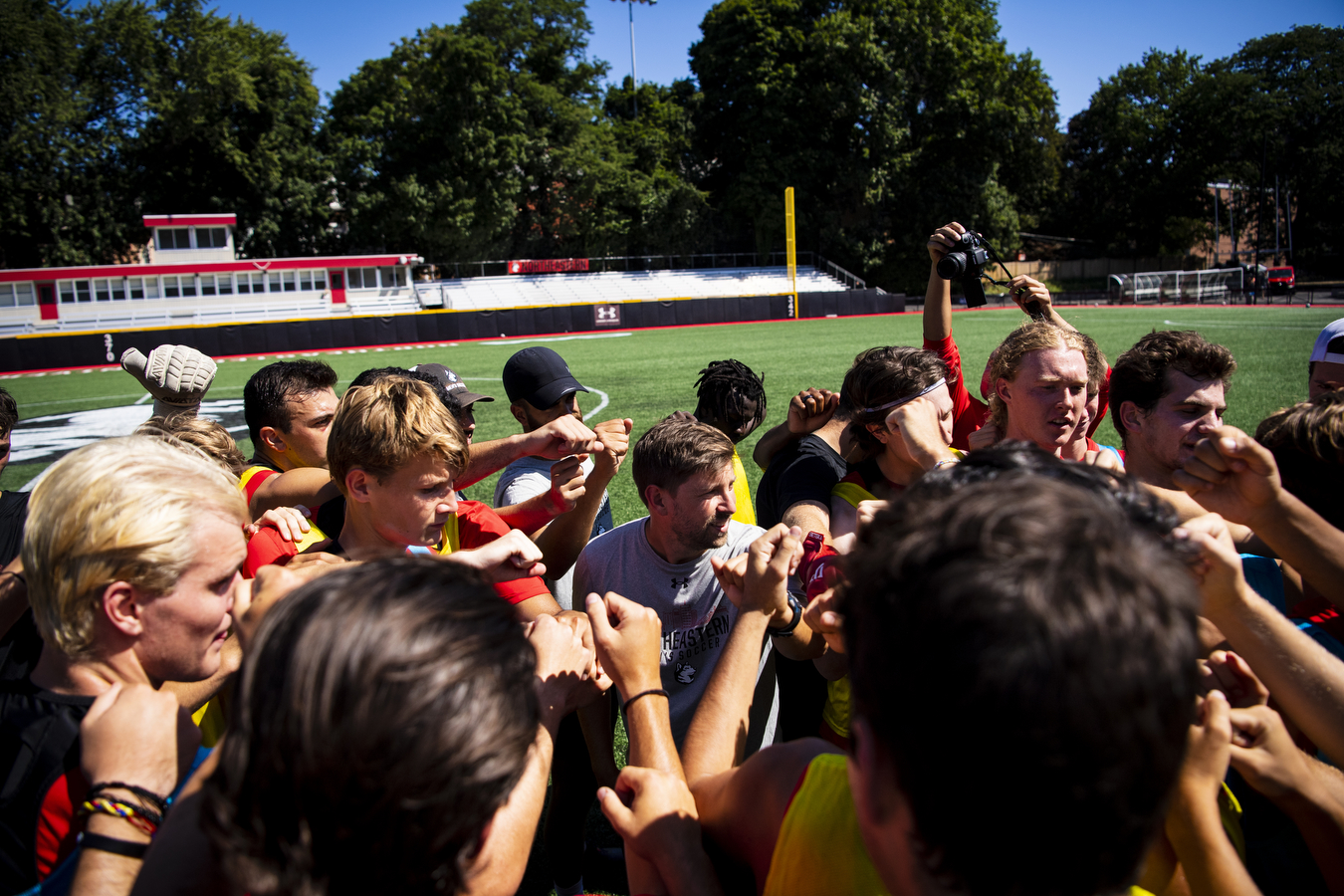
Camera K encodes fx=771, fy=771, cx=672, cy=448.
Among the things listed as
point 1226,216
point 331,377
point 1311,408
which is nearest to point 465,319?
point 331,377

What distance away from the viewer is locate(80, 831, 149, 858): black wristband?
129cm

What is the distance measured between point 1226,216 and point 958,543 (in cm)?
8740

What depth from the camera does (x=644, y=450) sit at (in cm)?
304

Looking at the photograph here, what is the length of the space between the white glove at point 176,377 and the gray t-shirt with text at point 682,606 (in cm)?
267

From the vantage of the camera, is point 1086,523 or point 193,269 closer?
point 1086,523

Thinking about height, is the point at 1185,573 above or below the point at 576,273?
below

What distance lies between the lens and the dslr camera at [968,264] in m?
4.56

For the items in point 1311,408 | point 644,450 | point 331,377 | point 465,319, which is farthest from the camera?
point 465,319

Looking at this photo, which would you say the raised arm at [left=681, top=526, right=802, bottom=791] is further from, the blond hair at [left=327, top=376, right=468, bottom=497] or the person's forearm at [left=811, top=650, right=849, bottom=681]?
the blond hair at [left=327, top=376, right=468, bottom=497]

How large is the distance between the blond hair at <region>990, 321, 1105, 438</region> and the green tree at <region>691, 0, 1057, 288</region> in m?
Result: 55.1

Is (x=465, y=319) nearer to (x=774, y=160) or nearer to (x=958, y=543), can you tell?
(x=774, y=160)

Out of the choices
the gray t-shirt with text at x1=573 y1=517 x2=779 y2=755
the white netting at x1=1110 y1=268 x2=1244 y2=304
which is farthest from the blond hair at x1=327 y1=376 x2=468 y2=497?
the white netting at x1=1110 y1=268 x2=1244 y2=304

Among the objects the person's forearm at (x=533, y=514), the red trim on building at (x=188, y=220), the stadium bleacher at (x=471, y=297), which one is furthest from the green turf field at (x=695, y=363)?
the red trim on building at (x=188, y=220)

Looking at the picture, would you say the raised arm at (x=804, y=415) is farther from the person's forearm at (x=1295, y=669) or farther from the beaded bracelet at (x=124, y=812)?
the beaded bracelet at (x=124, y=812)
